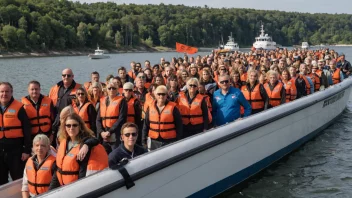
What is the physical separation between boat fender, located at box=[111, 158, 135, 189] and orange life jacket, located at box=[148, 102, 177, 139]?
3.51ft

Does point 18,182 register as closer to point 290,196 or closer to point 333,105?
point 290,196

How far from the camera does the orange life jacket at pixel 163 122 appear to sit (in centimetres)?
475

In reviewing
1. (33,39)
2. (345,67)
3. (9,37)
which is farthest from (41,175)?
(33,39)

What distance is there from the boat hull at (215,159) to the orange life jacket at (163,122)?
27 cm

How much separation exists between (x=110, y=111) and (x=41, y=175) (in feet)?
4.78

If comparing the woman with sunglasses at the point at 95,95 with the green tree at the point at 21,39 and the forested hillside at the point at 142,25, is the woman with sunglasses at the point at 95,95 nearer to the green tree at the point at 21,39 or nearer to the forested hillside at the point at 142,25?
the forested hillside at the point at 142,25

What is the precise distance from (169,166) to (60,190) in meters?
1.40

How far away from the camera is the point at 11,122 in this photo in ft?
15.0

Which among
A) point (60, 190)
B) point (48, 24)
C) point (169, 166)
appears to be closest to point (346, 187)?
point (169, 166)

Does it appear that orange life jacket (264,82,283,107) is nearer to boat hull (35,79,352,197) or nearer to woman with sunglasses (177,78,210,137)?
boat hull (35,79,352,197)

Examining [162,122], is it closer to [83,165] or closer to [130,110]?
[130,110]

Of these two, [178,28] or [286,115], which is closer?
[286,115]

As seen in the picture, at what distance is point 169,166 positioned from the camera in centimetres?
436

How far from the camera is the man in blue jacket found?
5.42 meters
